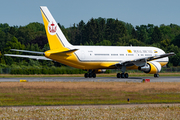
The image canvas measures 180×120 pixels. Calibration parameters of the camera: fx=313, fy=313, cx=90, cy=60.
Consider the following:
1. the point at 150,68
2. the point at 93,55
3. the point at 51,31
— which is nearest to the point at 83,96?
the point at 51,31

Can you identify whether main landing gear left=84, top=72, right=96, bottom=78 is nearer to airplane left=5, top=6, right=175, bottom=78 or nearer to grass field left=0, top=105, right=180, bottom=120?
airplane left=5, top=6, right=175, bottom=78

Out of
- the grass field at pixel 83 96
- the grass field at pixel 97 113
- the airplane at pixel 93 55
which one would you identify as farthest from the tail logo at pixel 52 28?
the grass field at pixel 97 113

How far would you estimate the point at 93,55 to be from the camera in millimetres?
43906

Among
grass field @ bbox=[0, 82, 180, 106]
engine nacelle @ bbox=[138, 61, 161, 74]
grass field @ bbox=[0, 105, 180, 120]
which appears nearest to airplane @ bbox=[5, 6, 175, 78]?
engine nacelle @ bbox=[138, 61, 161, 74]

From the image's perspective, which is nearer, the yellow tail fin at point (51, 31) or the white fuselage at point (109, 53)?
the yellow tail fin at point (51, 31)

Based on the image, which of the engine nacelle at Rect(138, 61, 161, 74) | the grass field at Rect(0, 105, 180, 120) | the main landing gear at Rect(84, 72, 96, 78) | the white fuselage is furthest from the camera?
the main landing gear at Rect(84, 72, 96, 78)

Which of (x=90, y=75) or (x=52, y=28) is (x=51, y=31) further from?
(x=90, y=75)

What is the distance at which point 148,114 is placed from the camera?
48.4 ft

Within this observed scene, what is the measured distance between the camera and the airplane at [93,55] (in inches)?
1615

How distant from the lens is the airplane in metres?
41.0

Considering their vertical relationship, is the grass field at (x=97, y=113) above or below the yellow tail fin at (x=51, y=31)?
below

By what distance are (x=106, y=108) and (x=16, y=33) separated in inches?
5165

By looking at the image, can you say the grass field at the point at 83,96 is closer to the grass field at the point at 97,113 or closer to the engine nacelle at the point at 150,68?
the grass field at the point at 97,113

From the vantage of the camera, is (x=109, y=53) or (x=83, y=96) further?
(x=109, y=53)
